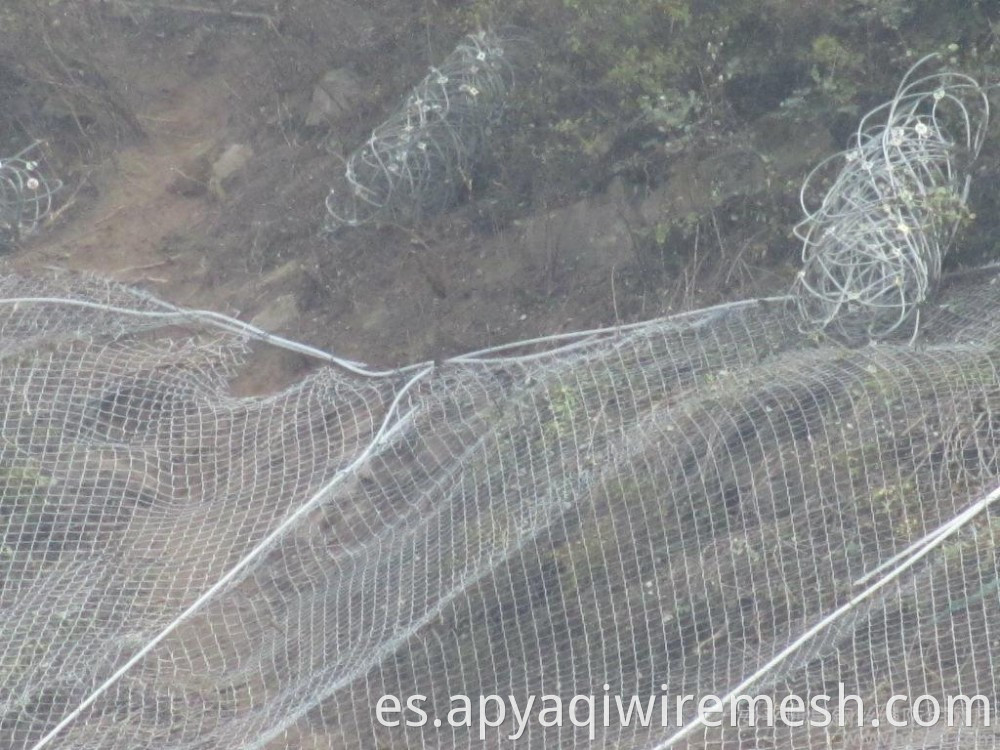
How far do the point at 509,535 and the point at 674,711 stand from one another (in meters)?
0.80

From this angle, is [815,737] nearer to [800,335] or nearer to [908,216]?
[800,335]

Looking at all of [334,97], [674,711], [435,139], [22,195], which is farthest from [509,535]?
[22,195]

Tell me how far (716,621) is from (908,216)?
1732mm

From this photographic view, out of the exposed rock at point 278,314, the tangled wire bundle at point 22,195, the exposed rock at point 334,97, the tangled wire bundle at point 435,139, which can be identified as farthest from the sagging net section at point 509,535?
the exposed rock at point 334,97


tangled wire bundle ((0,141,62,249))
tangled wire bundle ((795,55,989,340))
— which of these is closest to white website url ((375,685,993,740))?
tangled wire bundle ((795,55,989,340))

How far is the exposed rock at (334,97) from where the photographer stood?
6.72m

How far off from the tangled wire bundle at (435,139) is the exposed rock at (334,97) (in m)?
0.84

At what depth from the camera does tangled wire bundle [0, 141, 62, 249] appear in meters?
6.61

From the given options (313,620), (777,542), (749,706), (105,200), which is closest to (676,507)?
(777,542)

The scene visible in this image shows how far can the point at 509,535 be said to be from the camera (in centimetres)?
382

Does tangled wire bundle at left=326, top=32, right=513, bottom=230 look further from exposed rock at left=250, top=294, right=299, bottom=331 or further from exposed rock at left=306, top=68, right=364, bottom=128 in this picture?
exposed rock at left=306, top=68, right=364, bottom=128

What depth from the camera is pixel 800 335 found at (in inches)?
173

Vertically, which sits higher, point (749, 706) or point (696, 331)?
point (696, 331)

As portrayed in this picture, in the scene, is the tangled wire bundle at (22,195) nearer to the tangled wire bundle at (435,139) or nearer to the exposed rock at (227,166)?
the exposed rock at (227,166)
